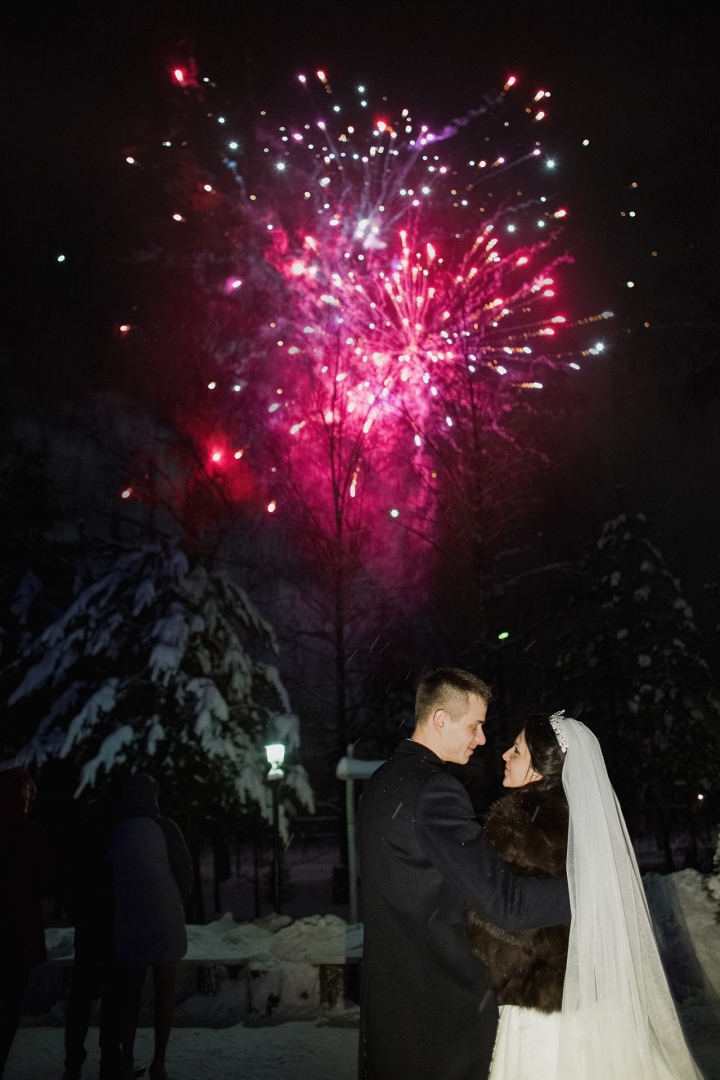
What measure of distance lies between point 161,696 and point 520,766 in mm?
11879

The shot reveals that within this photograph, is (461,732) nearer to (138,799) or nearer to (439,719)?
(439,719)

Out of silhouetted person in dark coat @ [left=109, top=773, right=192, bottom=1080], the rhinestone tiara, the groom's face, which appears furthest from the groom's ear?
silhouetted person in dark coat @ [left=109, top=773, right=192, bottom=1080]

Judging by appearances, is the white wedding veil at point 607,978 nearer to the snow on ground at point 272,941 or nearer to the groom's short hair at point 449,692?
the groom's short hair at point 449,692

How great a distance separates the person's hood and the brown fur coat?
128 inches

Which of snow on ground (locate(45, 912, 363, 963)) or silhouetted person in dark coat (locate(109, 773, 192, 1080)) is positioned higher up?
silhouetted person in dark coat (locate(109, 773, 192, 1080))

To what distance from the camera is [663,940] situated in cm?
748

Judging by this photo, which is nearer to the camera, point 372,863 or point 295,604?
point 372,863

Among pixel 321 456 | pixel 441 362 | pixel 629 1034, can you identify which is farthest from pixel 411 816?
pixel 321 456

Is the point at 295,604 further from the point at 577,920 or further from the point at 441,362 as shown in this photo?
the point at 577,920

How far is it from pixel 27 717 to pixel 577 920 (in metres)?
15.7

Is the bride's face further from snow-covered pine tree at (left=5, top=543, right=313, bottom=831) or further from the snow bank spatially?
snow-covered pine tree at (left=5, top=543, right=313, bottom=831)

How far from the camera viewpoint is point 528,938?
2.82 m

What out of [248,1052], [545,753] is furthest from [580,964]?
[248,1052]

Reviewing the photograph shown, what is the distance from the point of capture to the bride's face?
3.33 m
